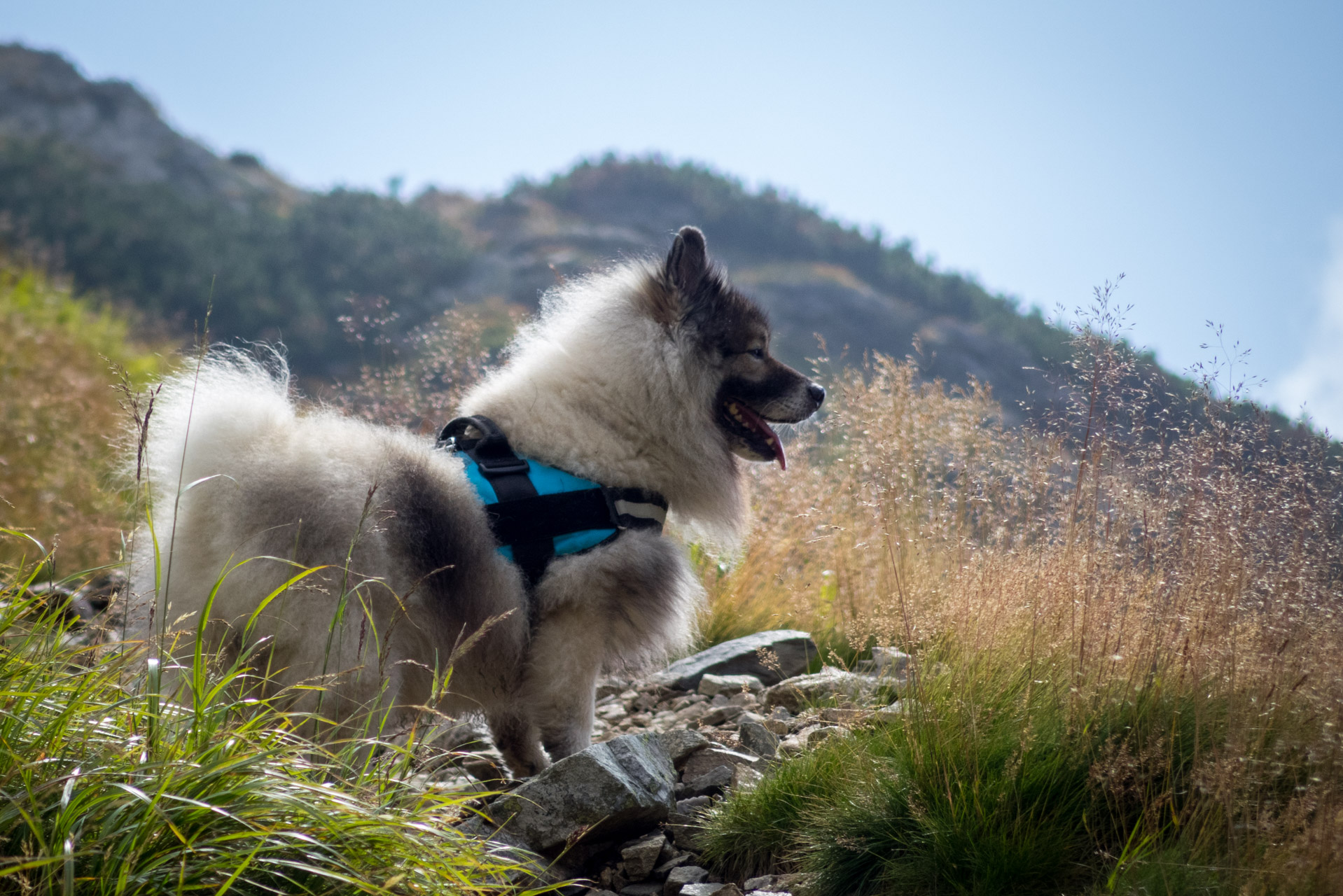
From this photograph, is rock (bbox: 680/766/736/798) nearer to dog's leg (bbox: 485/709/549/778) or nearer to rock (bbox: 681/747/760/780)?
rock (bbox: 681/747/760/780)

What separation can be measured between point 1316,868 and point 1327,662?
0.66m

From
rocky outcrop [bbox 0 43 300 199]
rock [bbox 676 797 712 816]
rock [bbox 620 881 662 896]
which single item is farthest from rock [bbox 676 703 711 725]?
rocky outcrop [bbox 0 43 300 199]

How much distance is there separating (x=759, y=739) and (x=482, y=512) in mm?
1361

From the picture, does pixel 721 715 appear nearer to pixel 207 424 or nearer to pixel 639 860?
pixel 639 860

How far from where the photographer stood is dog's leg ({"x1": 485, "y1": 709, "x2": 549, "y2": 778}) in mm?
3064

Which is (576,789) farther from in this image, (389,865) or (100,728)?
(100,728)

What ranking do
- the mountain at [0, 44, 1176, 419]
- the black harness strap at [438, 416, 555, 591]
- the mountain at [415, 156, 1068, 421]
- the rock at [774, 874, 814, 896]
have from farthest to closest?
the mountain at [415, 156, 1068, 421] < the mountain at [0, 44, 1176, 419] < the black harness strap at [438, 416, 555, 591] < the rock at [774, 874, 814, 896]

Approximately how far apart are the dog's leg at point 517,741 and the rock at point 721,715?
0.86 metres

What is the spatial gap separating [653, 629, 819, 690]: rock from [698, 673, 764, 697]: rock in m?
0.15

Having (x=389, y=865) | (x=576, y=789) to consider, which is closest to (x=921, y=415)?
(x=576, y=789)

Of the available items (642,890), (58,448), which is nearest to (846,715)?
(642,890)

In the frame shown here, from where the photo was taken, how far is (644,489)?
3.24 meters

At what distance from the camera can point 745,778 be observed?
2.84 m

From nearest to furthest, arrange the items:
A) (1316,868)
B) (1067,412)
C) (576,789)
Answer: (1316,868) → (576,789) → (1067,412)
